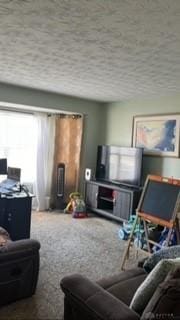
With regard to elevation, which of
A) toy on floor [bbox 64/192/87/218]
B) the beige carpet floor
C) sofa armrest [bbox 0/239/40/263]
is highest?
sofa armrest [bbox 0/239/40/263]

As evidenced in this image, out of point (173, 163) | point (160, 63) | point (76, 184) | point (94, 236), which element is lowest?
point (94, 236)

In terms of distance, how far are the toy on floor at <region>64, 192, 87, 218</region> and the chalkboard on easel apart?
2346mm

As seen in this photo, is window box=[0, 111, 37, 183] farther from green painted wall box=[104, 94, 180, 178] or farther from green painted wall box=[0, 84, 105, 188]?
green painted wall box=[104, 94, 180, 178]

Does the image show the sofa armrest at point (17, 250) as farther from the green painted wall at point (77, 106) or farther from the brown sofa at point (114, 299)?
the green painted wall at point (77, 106)

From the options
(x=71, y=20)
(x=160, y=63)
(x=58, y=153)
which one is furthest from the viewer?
(x=58, y=153)

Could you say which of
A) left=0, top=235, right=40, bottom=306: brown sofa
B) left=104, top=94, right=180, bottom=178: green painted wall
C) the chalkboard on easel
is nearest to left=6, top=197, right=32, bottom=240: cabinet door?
left=0, top=235, right=40, bottom=306: brown sofa

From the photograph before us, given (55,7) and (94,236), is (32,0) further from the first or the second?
(94,236)

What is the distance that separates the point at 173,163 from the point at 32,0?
3.65 m

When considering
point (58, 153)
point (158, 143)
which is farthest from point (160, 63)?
point (58, 153)

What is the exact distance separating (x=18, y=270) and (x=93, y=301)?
1096 mm

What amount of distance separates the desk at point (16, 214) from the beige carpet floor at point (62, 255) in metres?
0.38

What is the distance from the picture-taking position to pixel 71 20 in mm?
2221

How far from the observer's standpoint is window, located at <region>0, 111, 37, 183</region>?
18.5 ft

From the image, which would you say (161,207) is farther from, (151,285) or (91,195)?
(91,195)
